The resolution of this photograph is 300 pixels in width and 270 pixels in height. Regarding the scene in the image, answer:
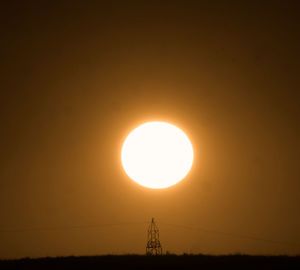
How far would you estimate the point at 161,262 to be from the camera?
2931 centimetres

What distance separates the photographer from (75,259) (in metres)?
31.5

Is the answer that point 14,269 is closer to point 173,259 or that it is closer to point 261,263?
point 173,259

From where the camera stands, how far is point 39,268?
1126 inches

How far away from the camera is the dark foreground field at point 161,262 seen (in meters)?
28.2

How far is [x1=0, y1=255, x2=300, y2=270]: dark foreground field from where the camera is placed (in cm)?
2817

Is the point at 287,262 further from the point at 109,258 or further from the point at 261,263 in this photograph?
the point at 109,258

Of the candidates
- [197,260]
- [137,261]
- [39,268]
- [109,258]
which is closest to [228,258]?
[197,260]

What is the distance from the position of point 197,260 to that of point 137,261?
13.7ft

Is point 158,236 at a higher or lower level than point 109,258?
higher

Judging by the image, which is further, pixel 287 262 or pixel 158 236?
pixel 158 236

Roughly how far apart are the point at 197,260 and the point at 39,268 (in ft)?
35.2

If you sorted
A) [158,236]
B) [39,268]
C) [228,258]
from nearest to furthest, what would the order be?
[39,268] < [228,258] < [158,236]

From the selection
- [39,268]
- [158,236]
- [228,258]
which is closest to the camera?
[39,268]

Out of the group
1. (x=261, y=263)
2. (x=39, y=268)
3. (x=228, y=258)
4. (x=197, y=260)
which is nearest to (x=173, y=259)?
(x=197, y=260)
